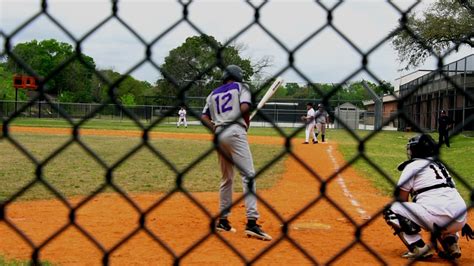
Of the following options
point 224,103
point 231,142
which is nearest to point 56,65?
point 224,103

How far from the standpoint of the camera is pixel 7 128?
220 centimetres

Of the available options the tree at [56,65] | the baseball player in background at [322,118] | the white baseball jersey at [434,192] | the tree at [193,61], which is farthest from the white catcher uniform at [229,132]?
the tree at [193,61]

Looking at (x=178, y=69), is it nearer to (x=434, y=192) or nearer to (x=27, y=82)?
(x=27, y=82)

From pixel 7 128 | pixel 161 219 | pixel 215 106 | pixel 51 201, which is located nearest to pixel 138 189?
pixel 51 201

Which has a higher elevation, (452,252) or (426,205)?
(426,205)

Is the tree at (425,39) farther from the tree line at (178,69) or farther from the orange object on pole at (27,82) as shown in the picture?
the orange object on pole at (27,82)

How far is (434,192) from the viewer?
5254 mm

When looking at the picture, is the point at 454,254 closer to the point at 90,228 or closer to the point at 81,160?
the point at 90,228

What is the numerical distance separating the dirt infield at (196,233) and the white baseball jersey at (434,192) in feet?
2.18

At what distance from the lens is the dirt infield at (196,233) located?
18.0 feet

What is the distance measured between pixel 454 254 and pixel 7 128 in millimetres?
4498

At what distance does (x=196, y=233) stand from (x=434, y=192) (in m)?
2.63

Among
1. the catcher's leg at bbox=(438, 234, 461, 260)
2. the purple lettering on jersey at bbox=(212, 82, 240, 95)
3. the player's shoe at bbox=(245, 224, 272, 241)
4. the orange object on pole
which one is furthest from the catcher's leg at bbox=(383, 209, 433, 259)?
the orange object on pole

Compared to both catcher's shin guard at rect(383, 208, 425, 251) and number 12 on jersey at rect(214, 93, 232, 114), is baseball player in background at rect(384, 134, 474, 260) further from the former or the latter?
number 12 on jersey at rect(214, 93, 232, 114)
